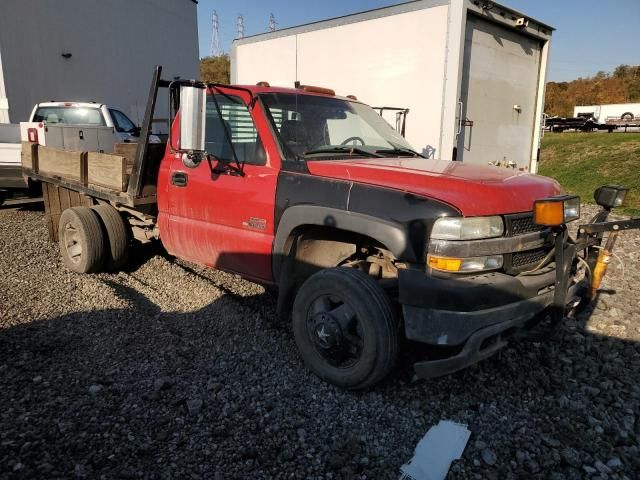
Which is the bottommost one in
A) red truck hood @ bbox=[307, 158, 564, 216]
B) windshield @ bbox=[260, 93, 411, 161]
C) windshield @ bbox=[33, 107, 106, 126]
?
red truck hood @ bbox=[307, 158, 564, 216]

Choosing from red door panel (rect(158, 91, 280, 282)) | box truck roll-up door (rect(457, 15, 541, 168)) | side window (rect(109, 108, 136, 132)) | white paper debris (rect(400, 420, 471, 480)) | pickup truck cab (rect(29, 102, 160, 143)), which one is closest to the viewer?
white paper debris (rect(400, 420, 471, 480))

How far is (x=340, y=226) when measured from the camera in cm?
317

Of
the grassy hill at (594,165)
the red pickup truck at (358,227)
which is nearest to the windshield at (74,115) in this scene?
the red pickup truck at (358,227)

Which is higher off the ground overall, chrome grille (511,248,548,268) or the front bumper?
chrome grille (511,248,548,268)

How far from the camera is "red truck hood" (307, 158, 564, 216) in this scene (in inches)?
113

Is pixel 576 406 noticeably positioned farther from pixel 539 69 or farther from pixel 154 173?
pixel 539 69

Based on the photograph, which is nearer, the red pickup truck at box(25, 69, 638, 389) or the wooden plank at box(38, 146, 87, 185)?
the red pickup truck at box(25, 69, 638, 389)

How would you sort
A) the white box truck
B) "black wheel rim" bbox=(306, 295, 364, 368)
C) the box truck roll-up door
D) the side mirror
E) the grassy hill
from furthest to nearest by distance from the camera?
1. the grassy hill
2. the box truck roll-up door
3. the white box truck
4. the side mirror
5. "black wheel rim" bbox=(306, 295, 364, 368)

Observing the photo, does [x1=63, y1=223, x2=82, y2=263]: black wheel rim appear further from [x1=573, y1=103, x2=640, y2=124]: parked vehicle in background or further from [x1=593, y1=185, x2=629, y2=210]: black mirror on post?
[x1=573, y1=103, x2=640, y2=124]: parked vehicle in background

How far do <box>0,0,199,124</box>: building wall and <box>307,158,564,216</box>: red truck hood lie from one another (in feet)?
44.8

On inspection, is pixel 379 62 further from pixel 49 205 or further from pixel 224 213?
pixel 49 205

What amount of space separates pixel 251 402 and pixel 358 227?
4.20 feet

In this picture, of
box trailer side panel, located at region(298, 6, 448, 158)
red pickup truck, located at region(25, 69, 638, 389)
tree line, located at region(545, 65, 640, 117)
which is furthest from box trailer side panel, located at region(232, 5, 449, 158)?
tree line, located at region(545, 65, 640, 117)

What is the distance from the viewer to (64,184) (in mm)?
5738
